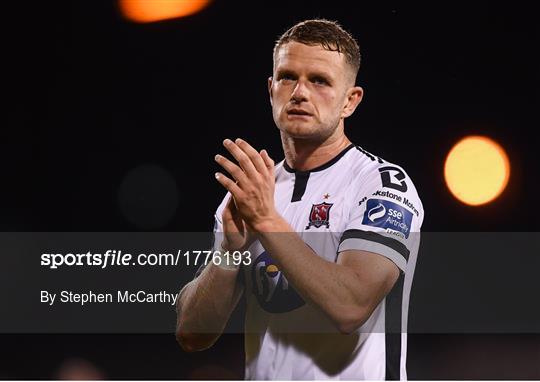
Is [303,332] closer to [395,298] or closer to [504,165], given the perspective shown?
[395,298]

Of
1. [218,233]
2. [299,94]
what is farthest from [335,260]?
[299,94]

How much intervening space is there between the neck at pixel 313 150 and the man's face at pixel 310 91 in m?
0.04

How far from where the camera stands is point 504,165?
18.2 feet

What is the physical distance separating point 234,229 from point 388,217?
0.59 m

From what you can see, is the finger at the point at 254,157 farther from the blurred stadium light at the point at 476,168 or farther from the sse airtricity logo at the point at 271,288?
the blurred stadium light at the point at 476,168

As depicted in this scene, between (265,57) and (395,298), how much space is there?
8.00 feet

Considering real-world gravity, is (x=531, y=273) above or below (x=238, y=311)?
above

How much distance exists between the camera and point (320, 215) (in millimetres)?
2781

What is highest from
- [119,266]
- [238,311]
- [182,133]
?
[182,133]

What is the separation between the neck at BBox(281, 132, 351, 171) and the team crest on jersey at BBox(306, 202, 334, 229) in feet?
0.77

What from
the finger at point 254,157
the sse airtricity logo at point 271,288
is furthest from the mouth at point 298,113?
the sse airtricity logo at point 271,288

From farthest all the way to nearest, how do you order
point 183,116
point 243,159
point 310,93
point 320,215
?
1. point 183,116
2. point 310,93
3. point 320,215
4. point 243,159

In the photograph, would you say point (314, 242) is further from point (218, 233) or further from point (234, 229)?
point (218, 233)

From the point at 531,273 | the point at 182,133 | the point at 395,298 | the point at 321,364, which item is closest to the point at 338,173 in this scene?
the point at 395,298
